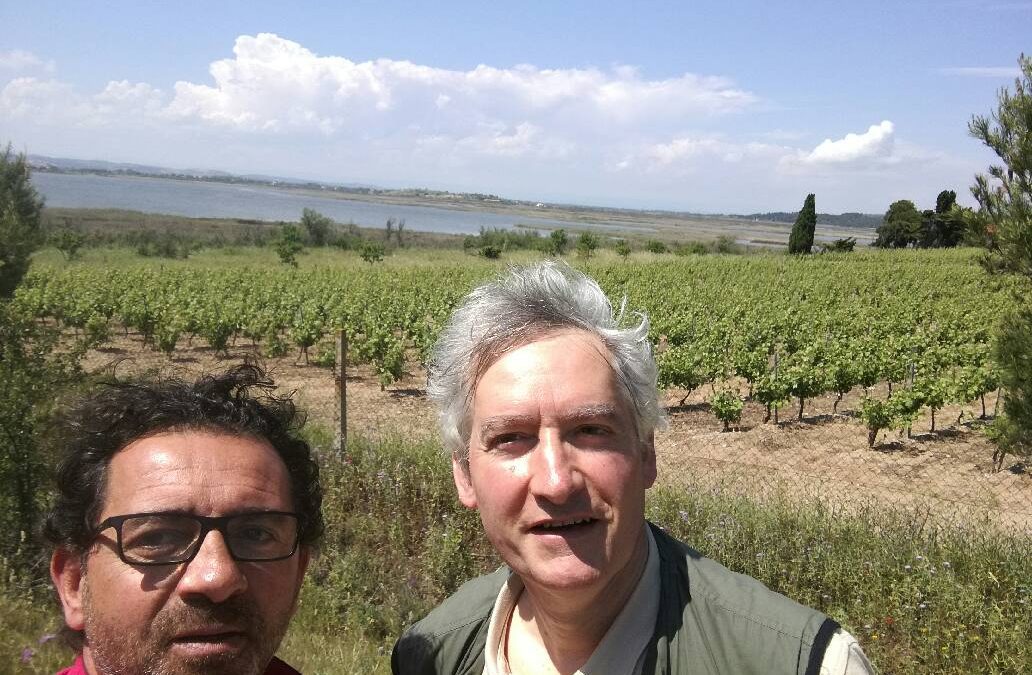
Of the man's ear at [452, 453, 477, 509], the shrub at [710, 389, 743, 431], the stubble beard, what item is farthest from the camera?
the shrub at [710, 389, 743, 431]

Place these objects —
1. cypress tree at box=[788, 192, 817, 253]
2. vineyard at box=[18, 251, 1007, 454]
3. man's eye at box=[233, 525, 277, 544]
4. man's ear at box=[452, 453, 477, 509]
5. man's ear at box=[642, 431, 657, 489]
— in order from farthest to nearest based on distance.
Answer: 1. cypress tree at box=[788, 192, 817, 253]
2. vineyard at box=[18, 251, 1007, 454]
3. man's ear at box=[452, 453, 477, 509]
4. man's ear at box=[642, 431, 657, 489]
5. man's eye at box=[233, 525, 277, 544]

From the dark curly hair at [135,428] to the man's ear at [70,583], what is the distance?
2 centimetres

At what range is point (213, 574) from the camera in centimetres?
120

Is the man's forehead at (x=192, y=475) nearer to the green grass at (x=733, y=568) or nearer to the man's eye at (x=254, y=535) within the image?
the man's eye at (x=254, y=535)

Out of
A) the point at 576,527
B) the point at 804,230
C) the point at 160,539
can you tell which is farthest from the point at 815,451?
the point at 804,230

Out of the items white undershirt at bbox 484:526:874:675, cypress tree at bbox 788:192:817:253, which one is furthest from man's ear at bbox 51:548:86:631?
cypress tree at bbox 788:192:817:253

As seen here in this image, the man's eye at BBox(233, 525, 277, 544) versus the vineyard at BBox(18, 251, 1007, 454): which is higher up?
the man's eye at BBox(233, 525, 277, 544)

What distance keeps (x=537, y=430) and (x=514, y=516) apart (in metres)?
0.17

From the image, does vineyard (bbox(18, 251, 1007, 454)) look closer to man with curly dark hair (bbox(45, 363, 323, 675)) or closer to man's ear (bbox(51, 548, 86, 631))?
man with curly dark hair (bbox(45, 363, 323, 675))

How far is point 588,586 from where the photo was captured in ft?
4.50

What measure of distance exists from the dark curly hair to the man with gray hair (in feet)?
1.18

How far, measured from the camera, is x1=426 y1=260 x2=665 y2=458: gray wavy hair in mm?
1549

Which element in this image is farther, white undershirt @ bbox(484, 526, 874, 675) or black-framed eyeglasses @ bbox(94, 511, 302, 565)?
white undershirt @ bbox(484, 526, 874, 675)

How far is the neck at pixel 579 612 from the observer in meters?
1.41
